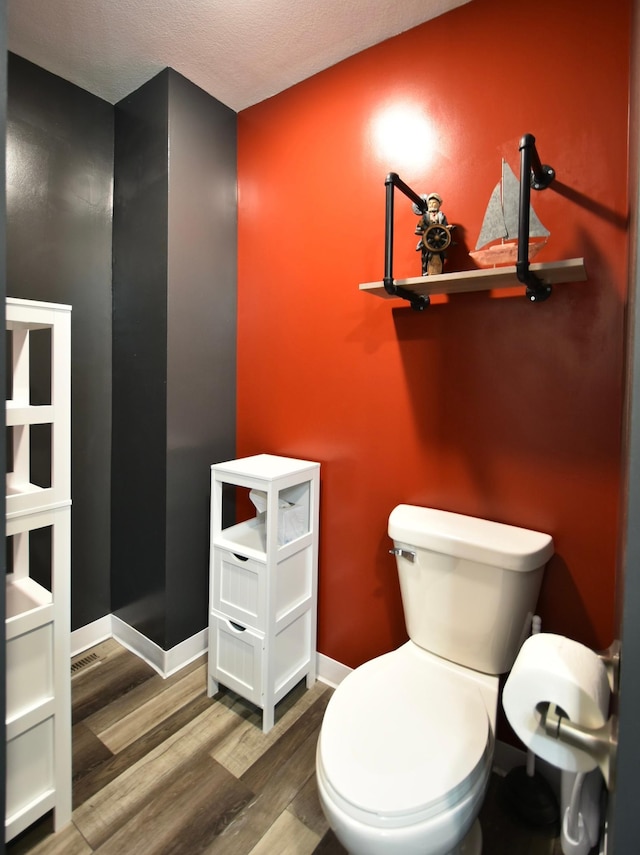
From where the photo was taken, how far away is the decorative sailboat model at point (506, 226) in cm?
118

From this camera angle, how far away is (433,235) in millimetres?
1380

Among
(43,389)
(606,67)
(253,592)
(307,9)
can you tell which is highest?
(307,9)

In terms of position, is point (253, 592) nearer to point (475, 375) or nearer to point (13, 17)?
point (475, 375)

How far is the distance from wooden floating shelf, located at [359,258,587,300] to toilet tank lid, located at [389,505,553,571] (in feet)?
2.42

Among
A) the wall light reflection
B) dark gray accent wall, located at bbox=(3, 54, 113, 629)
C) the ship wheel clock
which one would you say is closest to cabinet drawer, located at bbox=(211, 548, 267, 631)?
dark gray accent wall, located at bbox=(3, 54, 113, 629)

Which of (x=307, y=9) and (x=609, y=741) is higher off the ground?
(x=307, y=9)

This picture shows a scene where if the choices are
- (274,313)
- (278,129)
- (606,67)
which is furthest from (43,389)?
(606,67)

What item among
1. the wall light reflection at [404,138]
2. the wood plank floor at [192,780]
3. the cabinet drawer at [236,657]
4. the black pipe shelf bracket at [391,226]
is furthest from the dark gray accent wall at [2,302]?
the wall light reflection at [404,138]

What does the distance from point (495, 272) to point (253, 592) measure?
1.34 meters

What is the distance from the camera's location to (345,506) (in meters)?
1.74

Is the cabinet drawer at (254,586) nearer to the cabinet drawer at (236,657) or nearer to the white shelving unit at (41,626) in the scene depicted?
the cabinet drawer at (236,657)

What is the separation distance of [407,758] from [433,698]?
0.70ft

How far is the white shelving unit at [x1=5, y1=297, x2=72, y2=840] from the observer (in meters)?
1.12

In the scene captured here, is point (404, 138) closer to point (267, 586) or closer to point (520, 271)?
point (520, 271)
